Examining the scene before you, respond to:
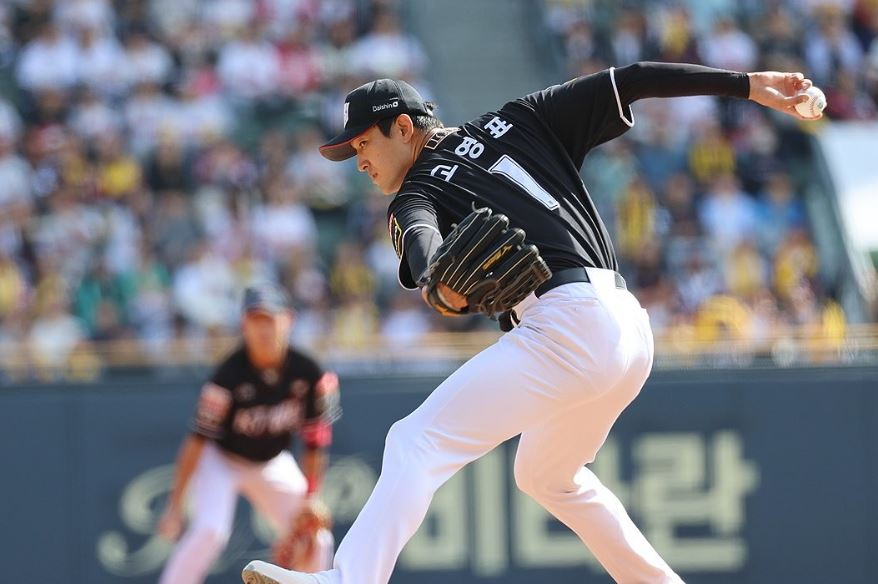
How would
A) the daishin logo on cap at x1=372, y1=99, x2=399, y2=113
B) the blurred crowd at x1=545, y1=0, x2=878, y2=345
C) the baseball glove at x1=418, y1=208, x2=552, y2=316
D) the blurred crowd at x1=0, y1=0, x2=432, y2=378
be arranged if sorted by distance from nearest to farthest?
the baseball glove at x1=418, y1=208, x2=552, y2=316, the daishin logo on cap at x1=372, y1=99, x2=399, y2=113, the blurred crowd at x1=0, y1=0, x2=432, y2=378, the blurred crowd at x1=545, y1=0, x2=878, y2=345

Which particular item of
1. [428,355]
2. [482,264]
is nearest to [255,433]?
[428,355]

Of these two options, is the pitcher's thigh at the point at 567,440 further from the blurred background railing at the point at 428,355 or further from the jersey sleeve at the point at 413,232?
the blurred background railing at the point at 428,355

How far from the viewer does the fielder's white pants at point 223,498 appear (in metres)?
7.86

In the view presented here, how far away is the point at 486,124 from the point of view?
4992 millimetres

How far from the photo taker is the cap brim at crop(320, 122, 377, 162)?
482 cm

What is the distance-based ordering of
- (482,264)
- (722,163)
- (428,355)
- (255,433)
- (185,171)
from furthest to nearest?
(722,163) < (185,171) < (428,355) < (255,433) < (482,264)

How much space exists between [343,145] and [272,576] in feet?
4.92

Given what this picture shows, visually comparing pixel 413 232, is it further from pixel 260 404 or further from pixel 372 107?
pixel 260 404

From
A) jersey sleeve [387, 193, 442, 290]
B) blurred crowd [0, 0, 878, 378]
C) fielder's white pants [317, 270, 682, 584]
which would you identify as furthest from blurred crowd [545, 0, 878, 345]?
jersey sleeve [387, 193, 442, 290]

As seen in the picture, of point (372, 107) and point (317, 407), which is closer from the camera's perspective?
point (372, 107)

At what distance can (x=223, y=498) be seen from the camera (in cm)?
800

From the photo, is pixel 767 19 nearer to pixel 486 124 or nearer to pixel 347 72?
pixel 347 72

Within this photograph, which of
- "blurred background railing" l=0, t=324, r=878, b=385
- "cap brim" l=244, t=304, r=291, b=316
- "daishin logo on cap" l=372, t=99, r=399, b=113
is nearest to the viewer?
"daishin logo on cap" l=372, t=99, r=399, b=113

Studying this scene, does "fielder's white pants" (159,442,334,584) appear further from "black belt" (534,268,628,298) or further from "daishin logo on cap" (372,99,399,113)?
"daishin logo on cap" (372,99,399,113)
